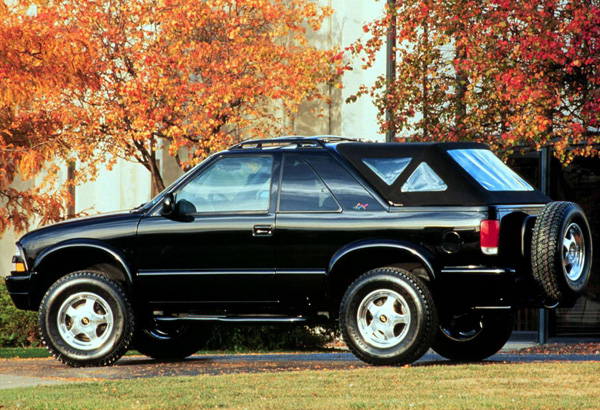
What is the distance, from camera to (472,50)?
16.0 m

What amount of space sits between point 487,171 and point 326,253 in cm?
165

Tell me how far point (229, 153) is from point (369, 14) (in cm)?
1244

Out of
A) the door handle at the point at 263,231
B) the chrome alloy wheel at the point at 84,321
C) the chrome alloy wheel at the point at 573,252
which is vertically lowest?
the chrome alloy wheel at the point at 84,321

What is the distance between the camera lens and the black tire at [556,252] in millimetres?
9664

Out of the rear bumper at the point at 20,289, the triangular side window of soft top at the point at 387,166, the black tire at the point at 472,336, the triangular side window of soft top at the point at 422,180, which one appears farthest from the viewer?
the black tire at the point at 472,336

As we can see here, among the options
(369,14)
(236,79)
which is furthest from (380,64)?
(236,79)

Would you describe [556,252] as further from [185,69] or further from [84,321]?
[185,69]

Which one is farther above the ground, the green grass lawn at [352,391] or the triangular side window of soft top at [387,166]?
the triangular side window of soft top at [387,166]

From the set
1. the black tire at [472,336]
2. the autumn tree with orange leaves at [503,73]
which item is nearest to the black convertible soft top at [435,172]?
the black tire at [472,336]

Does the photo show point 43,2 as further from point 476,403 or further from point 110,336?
point 476,403

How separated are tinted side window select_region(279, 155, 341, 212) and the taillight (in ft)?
4.51

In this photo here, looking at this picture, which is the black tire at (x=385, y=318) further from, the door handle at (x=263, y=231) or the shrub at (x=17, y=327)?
the shrub at (x=17, y=327)

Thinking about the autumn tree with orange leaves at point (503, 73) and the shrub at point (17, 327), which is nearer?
the autumn tree with orange leaves at point (503, 73)

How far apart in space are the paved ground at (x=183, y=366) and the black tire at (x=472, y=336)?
15 centimetres
